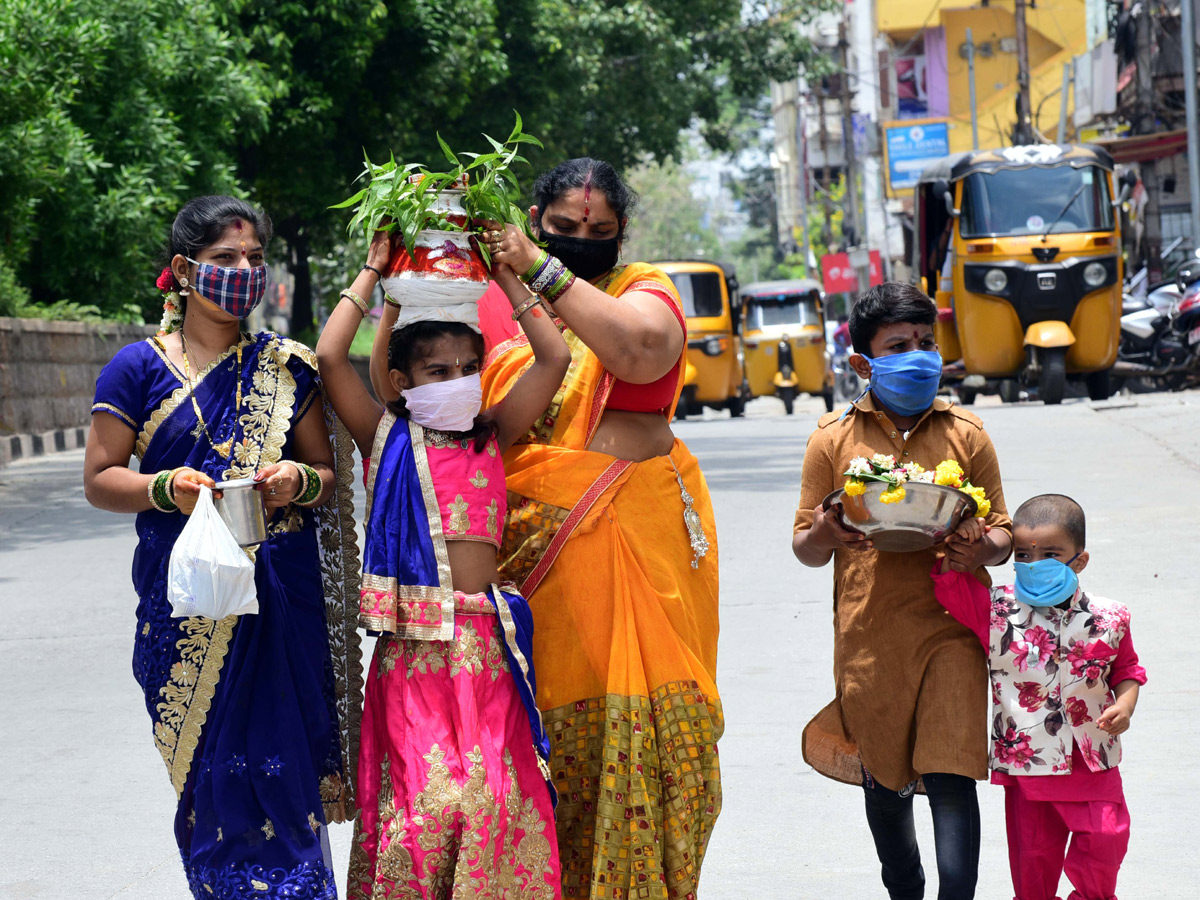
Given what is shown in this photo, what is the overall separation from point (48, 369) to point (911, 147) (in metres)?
25.5

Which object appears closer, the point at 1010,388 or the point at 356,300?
the point at 356,300

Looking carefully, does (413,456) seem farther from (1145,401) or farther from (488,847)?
(1145,401)

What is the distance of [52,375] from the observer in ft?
57.8

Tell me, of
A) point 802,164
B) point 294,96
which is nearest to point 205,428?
point 294,96

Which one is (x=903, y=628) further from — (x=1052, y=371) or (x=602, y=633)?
(x=1052, y=371)

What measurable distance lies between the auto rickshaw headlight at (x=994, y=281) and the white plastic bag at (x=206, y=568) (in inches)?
660

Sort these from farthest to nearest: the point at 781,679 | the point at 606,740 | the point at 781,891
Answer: the point at 781,679 < the point at 781,891 < the point at 606,740

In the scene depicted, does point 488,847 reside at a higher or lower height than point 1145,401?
higher

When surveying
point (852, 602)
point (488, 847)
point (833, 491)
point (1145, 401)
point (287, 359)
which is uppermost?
point (287, 359)

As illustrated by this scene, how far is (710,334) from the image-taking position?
25516 mm

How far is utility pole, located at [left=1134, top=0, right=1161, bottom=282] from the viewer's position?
93.6 ft

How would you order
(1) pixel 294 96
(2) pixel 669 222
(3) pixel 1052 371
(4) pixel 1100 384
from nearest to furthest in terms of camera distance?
(3) pixel 1052 371
(4) pixel 1100 384
(1) pixel 294 96
(2) pixel 669 222

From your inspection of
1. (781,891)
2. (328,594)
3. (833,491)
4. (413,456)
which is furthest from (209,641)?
(781,891)

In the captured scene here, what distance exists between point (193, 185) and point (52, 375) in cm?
287
